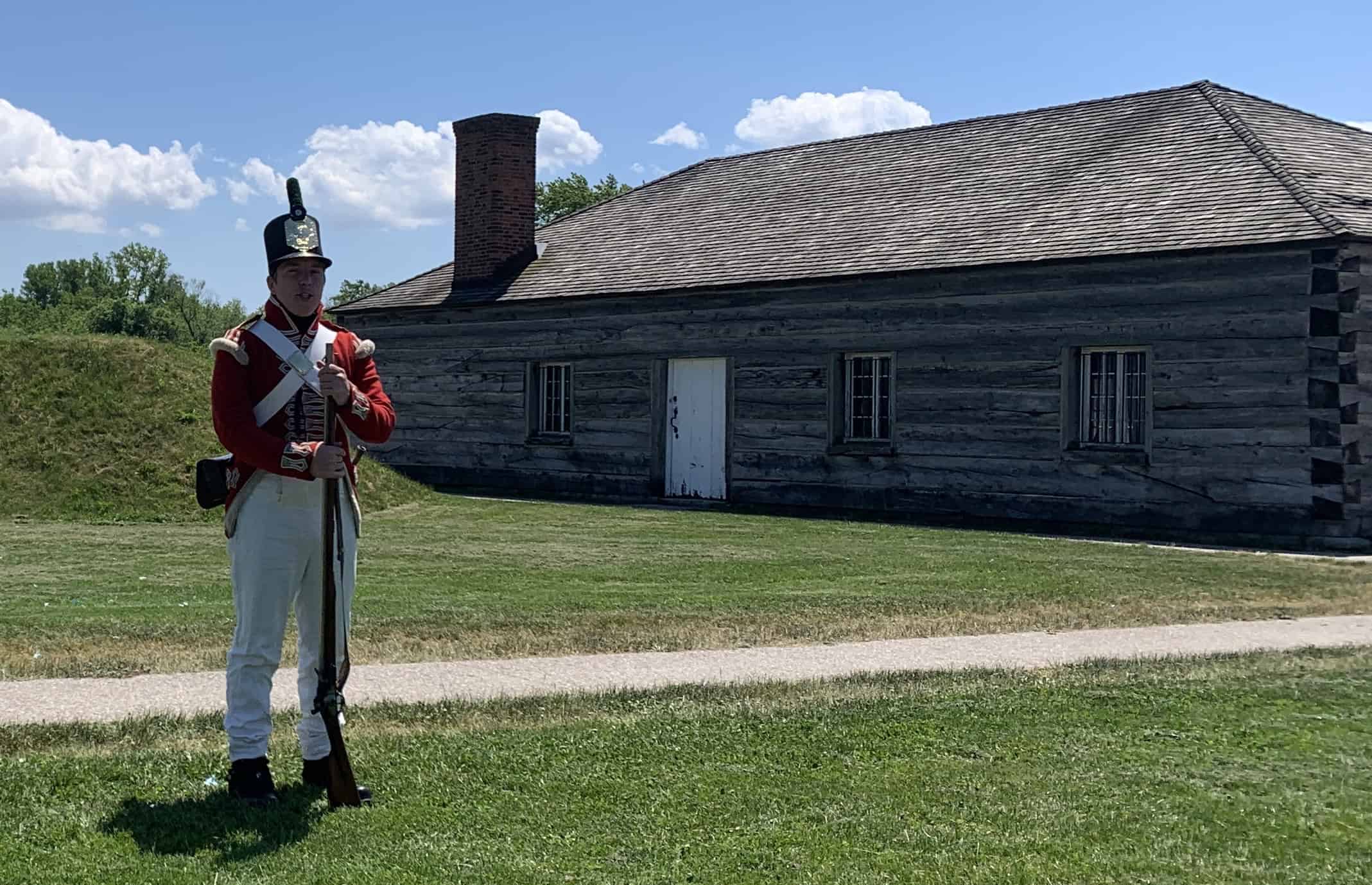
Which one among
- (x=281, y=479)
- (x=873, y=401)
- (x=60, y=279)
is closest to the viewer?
(x=281, y=479)

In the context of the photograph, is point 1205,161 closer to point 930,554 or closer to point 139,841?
point 930,554

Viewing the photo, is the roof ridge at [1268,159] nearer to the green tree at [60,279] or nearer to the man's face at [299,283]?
the man's face at [299,283]

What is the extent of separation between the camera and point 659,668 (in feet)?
29.9

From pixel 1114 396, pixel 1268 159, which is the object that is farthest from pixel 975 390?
pixel 1268 159

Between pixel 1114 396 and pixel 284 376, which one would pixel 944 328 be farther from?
pixel 284 376

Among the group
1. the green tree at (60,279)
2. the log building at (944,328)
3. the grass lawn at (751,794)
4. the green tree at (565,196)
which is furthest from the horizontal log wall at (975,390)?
the green tree at (60,279)

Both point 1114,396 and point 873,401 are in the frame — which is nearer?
point 1114,396

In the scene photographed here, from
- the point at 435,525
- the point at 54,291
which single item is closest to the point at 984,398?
the point at 435,525

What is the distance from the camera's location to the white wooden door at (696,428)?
991 inches

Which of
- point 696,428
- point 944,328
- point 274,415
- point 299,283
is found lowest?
point 696,428

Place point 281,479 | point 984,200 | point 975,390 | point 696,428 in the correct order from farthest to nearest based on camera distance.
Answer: point 696,428 < point 984,200 < point 975,390 < point 281,479

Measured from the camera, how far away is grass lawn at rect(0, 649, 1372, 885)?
5258 mm

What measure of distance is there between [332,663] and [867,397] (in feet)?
58.9

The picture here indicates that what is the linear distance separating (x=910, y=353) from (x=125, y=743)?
54.9 ft
